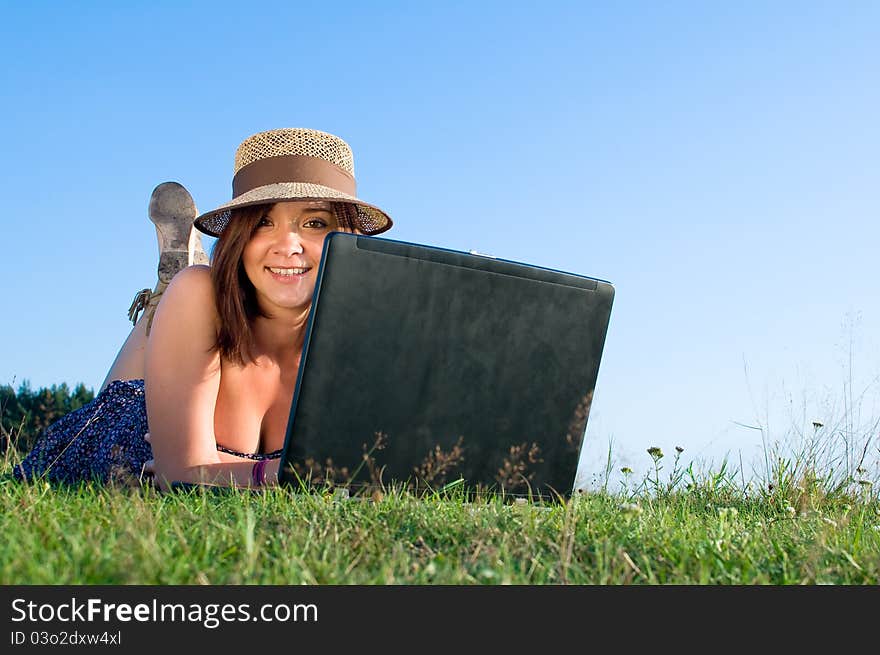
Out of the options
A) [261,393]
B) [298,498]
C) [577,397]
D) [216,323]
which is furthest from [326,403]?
[261,393]

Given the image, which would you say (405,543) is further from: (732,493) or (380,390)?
(732,493)

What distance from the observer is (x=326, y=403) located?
2.61m

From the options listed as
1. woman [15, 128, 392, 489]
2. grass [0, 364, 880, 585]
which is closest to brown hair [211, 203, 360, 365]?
woman [15, 128, 392, 489]

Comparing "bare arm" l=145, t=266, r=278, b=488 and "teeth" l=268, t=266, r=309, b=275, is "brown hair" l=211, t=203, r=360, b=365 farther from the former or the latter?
"teeth" l=268, t=266, r=309, b=275

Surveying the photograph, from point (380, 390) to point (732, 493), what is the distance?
134 inches

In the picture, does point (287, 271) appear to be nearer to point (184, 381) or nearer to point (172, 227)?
point (184, 381)

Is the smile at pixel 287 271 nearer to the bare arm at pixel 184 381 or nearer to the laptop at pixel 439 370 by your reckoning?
the bare arm at pixel 184 381

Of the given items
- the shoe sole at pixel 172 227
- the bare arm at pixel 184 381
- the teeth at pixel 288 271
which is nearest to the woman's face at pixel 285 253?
the teeth at pixel 288 271

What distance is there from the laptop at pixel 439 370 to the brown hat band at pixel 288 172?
134 centimetres

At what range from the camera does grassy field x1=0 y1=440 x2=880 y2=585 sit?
1903mm

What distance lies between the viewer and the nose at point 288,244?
367 cm

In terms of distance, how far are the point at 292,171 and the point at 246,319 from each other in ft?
2.37
